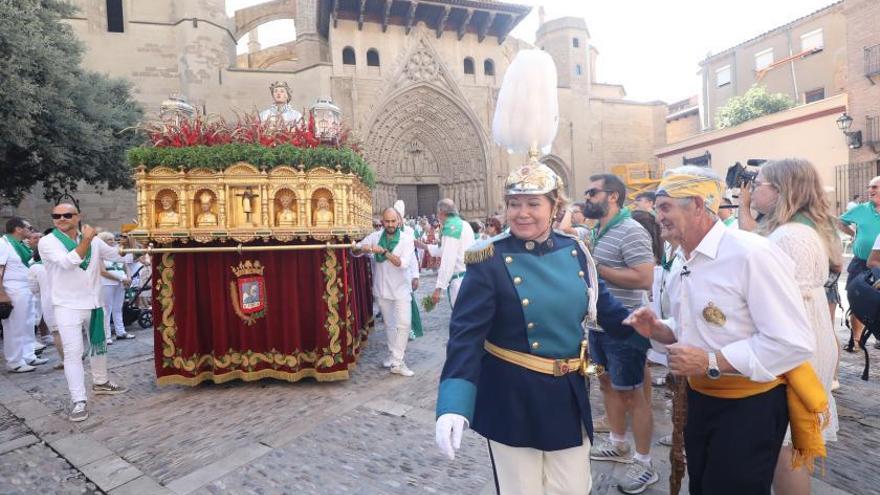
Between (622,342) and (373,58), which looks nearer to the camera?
(622,342)

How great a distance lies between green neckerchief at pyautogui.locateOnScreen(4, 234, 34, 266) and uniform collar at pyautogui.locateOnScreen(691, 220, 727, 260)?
28.9 feet

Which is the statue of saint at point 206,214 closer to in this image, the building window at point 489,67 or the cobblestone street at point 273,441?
the cobblestone street at point 273,441

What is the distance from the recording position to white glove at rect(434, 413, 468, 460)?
5.71 ft

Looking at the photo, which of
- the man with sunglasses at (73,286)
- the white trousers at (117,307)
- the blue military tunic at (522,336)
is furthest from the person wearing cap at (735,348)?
the white trousers at (117,307)

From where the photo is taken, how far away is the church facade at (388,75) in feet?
Result: 67.5

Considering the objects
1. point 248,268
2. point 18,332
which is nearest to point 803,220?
point 248,268

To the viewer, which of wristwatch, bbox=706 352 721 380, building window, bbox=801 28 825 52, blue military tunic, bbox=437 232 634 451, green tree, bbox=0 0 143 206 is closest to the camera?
wristwatch, bbox=706 352 721 380

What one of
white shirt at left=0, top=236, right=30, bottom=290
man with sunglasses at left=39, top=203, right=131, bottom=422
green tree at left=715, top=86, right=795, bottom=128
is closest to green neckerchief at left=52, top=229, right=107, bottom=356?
man with sunglasses at left=39, top=203, right=131, bottom=422

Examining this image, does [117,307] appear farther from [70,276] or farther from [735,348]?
[735,348]

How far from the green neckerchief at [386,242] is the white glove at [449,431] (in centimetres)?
422

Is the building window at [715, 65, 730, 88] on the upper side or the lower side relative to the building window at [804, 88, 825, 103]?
upper

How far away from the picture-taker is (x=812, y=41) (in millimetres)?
25688

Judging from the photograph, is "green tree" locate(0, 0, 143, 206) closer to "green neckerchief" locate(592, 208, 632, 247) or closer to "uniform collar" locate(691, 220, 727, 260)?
"green neckerchief" locate(592, 208, 632, 247)

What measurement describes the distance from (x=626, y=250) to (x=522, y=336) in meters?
1.64
